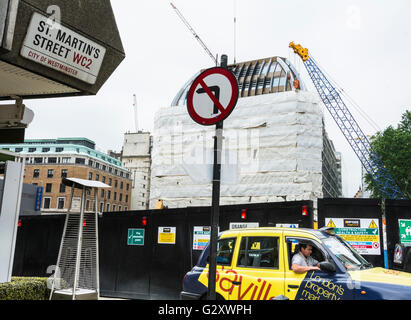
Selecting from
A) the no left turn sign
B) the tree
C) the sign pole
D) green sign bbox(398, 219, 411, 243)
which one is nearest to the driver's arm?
the sign pole

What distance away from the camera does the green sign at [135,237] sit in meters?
11.9

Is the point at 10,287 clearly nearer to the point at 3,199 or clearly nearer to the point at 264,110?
the point at 3,199

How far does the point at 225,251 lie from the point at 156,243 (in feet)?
18.9

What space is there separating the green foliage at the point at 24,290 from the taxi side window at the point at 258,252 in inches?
153

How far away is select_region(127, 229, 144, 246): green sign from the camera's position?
11945mm

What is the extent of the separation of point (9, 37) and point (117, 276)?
947cm

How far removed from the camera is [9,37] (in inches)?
154

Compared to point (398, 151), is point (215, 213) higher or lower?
lower

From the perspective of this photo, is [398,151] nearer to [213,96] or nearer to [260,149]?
[260,149]

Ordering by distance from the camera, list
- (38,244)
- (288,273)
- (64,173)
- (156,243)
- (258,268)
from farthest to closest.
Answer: (64,173) → (38,244) → (156,243) → (258,268) → (288,273)

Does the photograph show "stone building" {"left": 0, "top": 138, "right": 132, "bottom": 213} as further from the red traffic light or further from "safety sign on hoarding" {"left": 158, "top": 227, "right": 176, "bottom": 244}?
the red traffic light

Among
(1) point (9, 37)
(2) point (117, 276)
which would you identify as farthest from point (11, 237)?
(2) point (117, 276)

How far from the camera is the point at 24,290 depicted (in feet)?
23.0

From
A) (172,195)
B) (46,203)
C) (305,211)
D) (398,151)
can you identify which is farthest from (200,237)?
(46,203)
